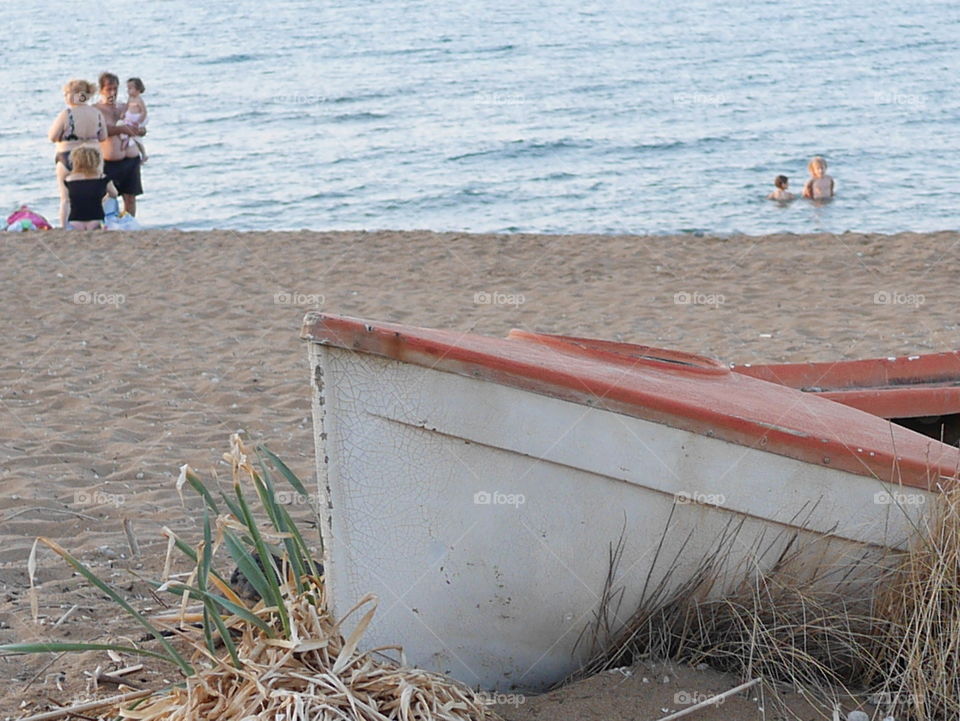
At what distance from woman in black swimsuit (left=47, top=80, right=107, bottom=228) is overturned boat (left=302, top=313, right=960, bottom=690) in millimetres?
9130

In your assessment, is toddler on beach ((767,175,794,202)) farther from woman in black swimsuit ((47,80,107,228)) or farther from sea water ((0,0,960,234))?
woman in black swimsuit ((47,80,107,228))

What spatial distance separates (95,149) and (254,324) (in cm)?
404

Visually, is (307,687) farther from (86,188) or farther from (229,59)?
(229,59)

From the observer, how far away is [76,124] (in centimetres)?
1098

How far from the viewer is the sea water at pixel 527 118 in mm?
18250

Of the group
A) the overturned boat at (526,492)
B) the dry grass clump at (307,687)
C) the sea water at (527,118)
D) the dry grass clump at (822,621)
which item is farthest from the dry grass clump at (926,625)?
the sea water at (527,118)

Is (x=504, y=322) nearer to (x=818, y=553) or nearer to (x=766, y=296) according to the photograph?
(x=766, y=296)

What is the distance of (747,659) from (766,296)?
6.70 metres

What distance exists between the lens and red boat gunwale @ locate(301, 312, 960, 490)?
8.79 feet

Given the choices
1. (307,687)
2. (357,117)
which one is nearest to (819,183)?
(357,117)

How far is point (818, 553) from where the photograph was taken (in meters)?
2.98

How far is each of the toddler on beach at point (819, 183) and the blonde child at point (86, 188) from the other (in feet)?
35.6

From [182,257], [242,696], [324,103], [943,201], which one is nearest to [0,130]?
[324,103]

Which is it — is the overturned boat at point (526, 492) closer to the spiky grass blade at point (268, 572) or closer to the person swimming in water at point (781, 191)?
the spiky grass blade at point (268, 572)
